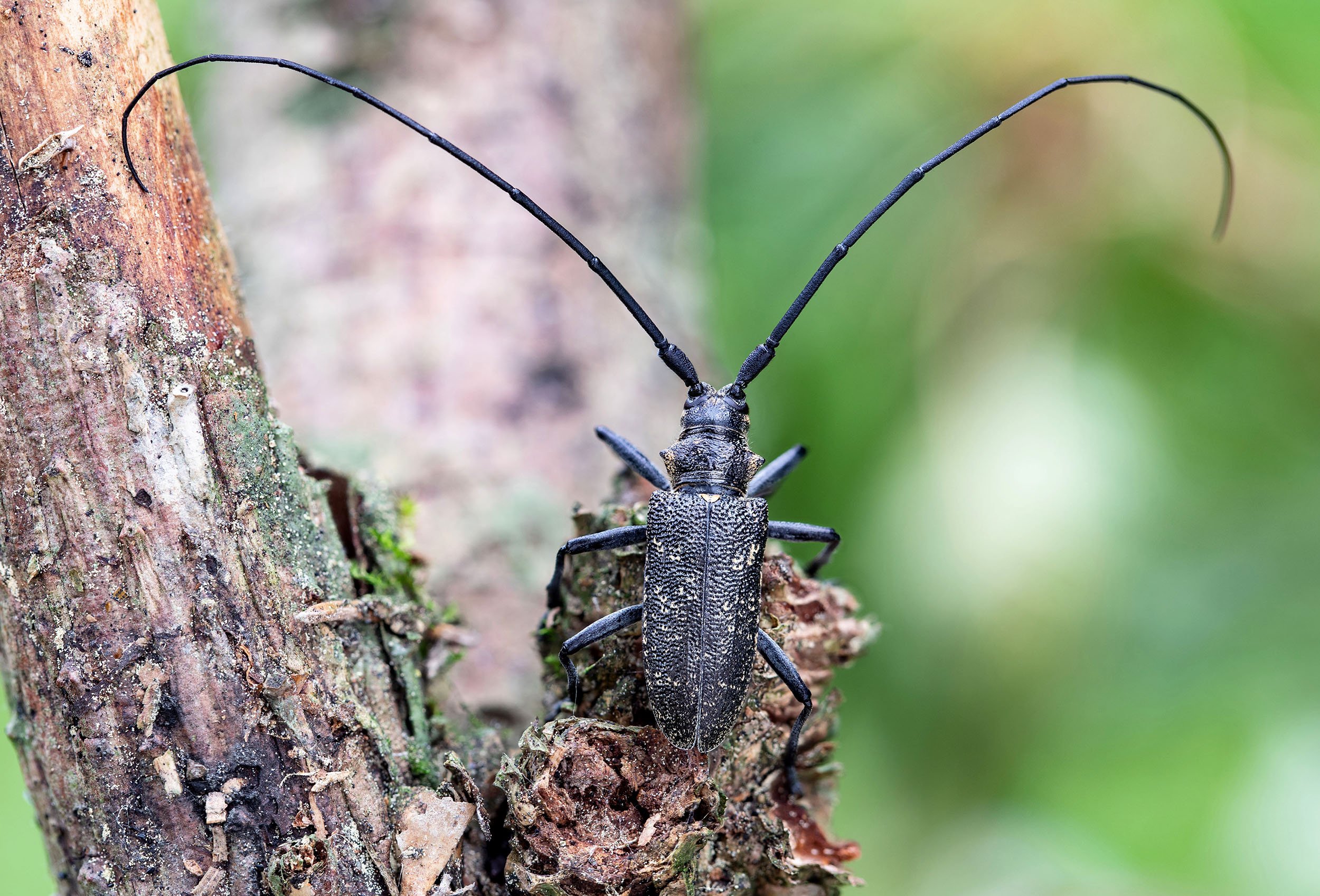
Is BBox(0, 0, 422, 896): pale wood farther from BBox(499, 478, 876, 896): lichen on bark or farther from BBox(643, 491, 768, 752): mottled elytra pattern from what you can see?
BBox(643, 491, 768, 752): mottled elytra pattern

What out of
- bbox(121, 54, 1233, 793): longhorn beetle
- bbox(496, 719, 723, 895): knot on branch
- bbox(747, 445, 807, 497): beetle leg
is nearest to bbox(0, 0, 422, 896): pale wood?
bbox(121, 54, 1233, 793): longhorn beetle

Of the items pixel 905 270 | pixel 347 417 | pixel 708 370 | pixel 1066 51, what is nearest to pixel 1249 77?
pixel 1066 51

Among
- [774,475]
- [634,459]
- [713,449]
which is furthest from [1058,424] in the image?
[634,459]

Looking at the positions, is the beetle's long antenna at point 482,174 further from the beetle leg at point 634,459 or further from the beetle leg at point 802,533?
the beetle leg at point 802,533

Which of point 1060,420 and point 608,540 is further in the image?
point 1060,420

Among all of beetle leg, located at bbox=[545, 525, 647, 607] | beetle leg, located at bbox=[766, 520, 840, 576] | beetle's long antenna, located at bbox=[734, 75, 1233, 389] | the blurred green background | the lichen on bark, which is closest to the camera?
the lichen on bark

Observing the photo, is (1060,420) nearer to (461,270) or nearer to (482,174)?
(461,270)
